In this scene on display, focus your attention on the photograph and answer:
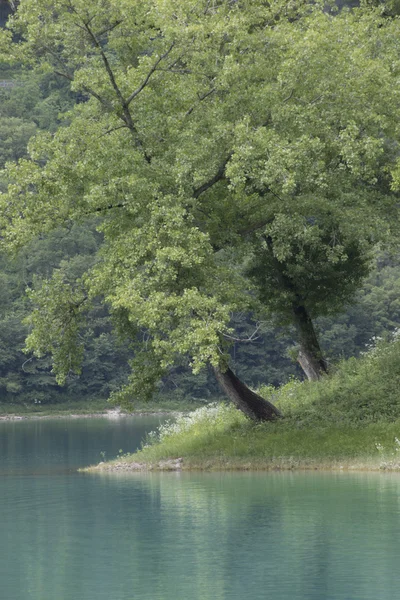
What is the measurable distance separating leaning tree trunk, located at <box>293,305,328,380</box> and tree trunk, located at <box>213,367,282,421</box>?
6.78 meters

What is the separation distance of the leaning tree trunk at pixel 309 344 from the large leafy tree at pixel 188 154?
6.54 meters

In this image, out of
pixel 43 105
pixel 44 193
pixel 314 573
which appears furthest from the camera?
pixel 43 105

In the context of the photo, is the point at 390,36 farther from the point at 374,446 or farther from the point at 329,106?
the point at 374,446

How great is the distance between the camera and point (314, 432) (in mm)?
31188

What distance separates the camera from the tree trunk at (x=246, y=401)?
33.1 m

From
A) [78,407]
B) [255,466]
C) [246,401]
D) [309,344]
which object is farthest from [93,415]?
[255,466]

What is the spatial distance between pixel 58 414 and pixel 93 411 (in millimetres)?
4155

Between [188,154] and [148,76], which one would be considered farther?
[148,76]

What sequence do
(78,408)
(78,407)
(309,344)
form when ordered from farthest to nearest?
(78,407)
(78,408)
(309,344)

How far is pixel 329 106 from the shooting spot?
32.0 m

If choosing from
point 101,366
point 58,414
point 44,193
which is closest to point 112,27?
point 44,193

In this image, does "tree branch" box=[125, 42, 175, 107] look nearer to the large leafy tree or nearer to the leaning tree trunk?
the large leafy tree

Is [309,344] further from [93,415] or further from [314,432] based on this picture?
[93,415]

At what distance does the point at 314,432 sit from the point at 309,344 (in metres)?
9.28
